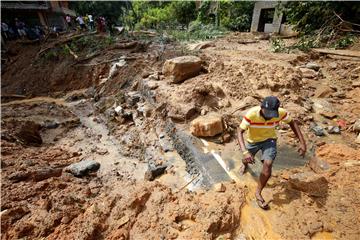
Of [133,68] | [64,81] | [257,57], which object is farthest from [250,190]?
[64,81]

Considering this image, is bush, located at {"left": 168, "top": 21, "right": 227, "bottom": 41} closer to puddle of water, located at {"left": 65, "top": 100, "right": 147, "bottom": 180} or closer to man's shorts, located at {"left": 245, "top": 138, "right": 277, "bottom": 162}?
puddle of water, located at {"left": 65, "top": 100, "right": 147, "bottom": 180}

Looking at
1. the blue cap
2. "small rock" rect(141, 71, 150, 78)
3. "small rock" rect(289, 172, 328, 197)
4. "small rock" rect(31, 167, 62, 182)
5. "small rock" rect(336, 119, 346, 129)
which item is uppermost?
the blue cap

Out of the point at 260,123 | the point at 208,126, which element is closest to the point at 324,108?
the point at 208,126

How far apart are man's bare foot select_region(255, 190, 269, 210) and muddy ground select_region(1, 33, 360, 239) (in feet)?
0.21

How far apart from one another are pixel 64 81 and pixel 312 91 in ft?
33.9

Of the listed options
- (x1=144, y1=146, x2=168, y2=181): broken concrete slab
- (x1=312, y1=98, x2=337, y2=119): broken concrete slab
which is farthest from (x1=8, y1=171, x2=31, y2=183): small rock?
(x1=312, y1=98, x2=337, y2=119): broken concrete slab

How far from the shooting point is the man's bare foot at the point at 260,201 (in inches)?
107

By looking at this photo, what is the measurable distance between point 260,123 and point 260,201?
1007 millimetres

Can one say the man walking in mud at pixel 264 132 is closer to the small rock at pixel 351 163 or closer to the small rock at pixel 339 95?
the small rock at pixel 351 163

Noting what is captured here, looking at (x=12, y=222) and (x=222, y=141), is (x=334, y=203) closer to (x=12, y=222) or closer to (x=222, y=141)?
(x=222, y=141)

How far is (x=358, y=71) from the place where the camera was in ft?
17.5

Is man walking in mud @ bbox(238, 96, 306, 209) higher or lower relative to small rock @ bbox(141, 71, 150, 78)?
higher

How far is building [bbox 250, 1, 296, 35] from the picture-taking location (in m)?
11.1

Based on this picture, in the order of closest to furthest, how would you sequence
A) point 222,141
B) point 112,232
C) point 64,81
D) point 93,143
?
1. point 112,232
2. point 222,141
3. point 93,143
4. point 64,81
